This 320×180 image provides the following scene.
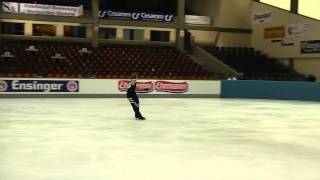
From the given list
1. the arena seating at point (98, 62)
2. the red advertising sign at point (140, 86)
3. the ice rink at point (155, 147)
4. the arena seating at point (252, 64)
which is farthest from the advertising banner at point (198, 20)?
the ice rink at point (155, 147)

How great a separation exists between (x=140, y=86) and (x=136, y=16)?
799 centimetres

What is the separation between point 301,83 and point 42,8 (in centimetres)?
1435

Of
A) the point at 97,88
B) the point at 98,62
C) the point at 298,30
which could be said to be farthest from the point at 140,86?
the point at 298,30

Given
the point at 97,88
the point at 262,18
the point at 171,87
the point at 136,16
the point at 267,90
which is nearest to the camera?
the point at 97,88

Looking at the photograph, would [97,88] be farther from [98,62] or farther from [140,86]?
[98,62]

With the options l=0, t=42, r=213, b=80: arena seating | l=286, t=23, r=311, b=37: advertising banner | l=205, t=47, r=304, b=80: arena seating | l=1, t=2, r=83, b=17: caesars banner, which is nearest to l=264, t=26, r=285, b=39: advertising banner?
l=286, t=23, r=311, b=37: advertising banner

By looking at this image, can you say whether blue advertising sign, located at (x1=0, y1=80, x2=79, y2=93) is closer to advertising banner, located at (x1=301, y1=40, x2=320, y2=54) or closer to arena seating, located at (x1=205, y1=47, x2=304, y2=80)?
arena seating, located at (x1=205, y1=47, x2=304, y2=80)

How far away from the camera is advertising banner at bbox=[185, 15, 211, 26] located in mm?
29236

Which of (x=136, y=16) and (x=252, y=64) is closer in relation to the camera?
(x=136, y=16)

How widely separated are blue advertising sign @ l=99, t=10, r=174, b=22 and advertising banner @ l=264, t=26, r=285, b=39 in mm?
6118

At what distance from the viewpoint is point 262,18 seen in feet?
97.6

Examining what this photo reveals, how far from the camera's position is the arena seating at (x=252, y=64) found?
26.3 metres

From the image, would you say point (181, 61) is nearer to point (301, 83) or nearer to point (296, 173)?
point (301, 83)

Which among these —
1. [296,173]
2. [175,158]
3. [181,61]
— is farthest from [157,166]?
[181,61]
